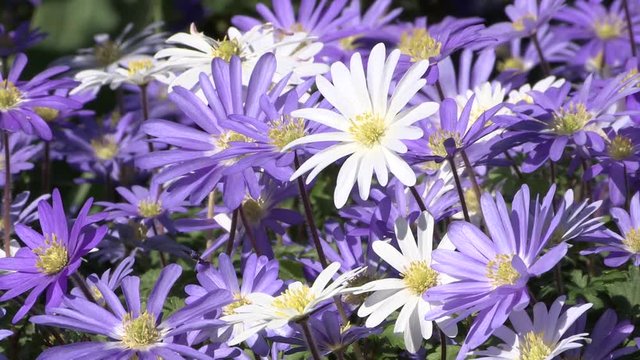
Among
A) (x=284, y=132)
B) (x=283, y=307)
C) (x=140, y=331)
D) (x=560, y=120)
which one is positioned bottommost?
(x=140, y=331)

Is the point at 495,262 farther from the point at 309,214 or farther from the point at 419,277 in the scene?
the point at 309,214

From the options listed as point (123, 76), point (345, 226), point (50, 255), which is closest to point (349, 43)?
point (123, 76)

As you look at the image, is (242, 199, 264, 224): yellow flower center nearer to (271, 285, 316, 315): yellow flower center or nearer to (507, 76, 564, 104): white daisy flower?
(271, 285, 316, 315): yellow flower center

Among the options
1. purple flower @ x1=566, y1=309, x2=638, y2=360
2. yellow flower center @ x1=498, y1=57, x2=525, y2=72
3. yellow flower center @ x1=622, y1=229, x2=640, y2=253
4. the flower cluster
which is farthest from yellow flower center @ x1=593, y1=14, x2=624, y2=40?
purple flower @ x1=566, y1=309, x2=638, y2=360

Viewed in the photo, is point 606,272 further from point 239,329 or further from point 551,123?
point 239,329

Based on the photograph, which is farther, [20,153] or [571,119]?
[20,153]

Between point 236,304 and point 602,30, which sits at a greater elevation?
point 602,30

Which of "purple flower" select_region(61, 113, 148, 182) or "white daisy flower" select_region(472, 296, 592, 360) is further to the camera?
"purple flower" select_region(61, 113, 148, 182)

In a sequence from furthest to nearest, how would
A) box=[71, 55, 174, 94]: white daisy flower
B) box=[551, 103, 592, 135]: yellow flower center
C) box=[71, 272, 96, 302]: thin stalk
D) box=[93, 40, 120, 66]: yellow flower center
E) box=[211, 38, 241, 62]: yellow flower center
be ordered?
box=[93, 40, 120, 66]: yellow flower center < box=[71, 55, 174, 94]: white daisy flower < box=[211, 38, 241, 62]: yellow flower center < box=[551, 103, 592, 135]: yellow flower center < box=[71, 272, 96, 302]: thin stalk

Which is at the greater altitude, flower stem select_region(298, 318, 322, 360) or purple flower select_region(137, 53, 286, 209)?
purple flower select_region(137, 53, 286, 209)
